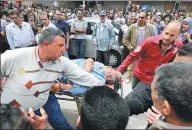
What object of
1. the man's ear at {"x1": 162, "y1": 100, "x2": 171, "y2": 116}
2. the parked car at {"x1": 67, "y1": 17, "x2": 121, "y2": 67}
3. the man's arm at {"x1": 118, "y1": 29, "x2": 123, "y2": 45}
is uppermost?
the man's ear at {"x1": 162, "y1": 100, "x2": 171, "y2": 116}

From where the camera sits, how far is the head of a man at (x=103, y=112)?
1.30 metres

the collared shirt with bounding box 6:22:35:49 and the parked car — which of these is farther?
the parked car

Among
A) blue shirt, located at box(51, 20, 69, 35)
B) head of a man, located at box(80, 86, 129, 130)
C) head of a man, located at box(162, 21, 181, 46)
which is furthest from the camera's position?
blue shirt, located at box(51, 20, 69, 35)

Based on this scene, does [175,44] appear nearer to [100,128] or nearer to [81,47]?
[100,128]

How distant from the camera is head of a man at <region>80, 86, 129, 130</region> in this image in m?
1.30

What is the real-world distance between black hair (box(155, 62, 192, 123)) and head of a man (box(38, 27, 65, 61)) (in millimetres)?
1323

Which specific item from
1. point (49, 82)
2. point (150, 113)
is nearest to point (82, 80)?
point (49, 82)

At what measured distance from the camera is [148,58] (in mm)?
3539

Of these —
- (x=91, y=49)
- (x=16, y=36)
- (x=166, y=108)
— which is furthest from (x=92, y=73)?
(x=91, y=49)

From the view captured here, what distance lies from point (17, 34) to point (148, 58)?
281 centimetres

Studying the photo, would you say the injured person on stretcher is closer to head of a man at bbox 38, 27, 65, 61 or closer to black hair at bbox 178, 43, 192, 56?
head of a man at bbox 38, 27, 65, 61

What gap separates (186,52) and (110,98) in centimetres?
158

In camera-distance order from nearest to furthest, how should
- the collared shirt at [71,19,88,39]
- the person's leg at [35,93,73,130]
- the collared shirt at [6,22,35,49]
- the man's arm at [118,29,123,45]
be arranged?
1. the person's leg at [35,93,73,130]
2. the collared shirt at [6,22,35,49]
3. the man's arm at [118,29,123,45]
4. the collared shirt at [71,19,88,39]

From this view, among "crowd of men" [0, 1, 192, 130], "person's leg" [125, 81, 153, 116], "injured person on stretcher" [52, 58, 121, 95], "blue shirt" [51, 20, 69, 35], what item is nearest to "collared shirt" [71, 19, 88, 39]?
"blue shirt" [51, 20, 69, 35]
